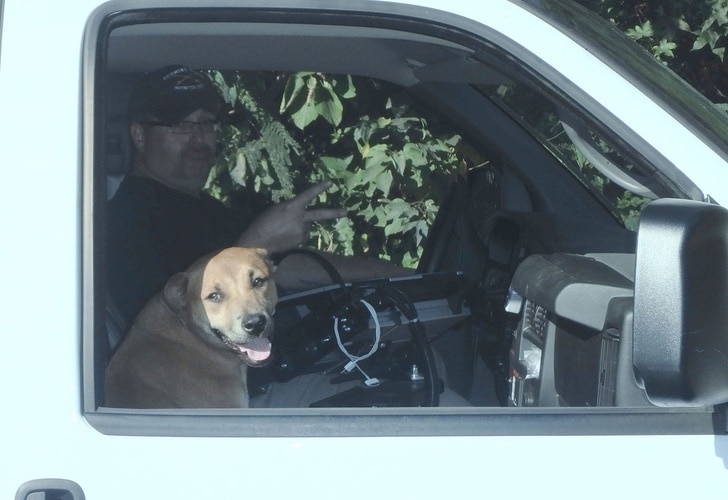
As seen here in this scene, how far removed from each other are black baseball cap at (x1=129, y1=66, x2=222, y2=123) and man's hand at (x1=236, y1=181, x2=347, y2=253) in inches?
19.4

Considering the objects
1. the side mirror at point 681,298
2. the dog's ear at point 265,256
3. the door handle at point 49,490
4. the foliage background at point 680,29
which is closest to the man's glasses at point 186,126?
the dog's ear at point 265,256

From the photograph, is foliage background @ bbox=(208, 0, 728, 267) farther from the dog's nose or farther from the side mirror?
the side mirror

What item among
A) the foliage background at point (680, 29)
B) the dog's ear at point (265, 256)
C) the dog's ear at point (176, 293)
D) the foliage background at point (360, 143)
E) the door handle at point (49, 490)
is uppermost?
the foliage background at point (680, 29)

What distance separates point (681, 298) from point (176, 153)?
1.87 meters

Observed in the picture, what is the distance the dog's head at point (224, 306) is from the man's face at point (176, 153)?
0.73 meters

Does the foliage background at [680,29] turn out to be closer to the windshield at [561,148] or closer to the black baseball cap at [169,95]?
the windshield at [561,148]

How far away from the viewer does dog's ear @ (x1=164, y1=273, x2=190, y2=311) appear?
212 centimetres

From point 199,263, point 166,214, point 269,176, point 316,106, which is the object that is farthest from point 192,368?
point 269,176

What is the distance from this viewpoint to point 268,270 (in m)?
2.28

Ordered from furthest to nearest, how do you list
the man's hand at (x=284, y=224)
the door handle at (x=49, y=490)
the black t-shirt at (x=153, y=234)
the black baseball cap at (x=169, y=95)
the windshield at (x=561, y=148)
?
the windshield at (x=561, y=148) → the black baseball cap at (x=169, y=95) → the man's hand at (x=284, y=224) → the black t-shirt at (x=153, y=234) → the door handle at (x=49, y=490)

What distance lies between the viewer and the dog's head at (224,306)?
213cm

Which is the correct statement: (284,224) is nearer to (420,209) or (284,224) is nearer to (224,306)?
(224,306)

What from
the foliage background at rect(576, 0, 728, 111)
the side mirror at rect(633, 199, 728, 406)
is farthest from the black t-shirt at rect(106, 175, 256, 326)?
the foliage background at rect(576, 0, 728, 111)

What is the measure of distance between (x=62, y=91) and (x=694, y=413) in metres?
1.03
